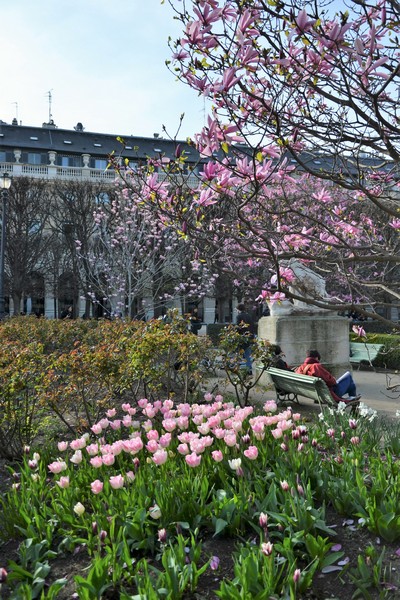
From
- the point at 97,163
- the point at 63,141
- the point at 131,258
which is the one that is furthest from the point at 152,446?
the point at 63,141

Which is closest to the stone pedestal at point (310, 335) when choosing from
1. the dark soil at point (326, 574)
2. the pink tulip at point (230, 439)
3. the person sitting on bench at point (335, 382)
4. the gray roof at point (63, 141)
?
the person sitting on bench at point (335, 382)

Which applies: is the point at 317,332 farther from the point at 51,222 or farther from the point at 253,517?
the point at 51,222

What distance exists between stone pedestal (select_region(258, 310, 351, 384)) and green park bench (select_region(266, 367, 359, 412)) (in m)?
2.28

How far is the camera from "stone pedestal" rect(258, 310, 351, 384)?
10.1 m

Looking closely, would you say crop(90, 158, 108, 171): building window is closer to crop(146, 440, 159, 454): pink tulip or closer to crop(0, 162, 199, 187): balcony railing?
crop(0, 162, 199, 187): balcony railing

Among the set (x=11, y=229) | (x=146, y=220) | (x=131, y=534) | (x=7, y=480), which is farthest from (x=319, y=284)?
(x=11, y=229)

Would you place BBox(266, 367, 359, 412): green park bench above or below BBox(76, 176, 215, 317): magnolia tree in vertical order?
below

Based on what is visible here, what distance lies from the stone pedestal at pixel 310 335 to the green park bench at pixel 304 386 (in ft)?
7.49

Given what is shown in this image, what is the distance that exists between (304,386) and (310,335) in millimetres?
3783

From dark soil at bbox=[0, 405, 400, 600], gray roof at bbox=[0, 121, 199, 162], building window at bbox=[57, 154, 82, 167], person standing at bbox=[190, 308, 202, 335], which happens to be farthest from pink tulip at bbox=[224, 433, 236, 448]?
building window at bbox=[57, 154, 82, 167]

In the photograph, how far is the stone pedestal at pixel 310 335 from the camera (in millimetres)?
10141

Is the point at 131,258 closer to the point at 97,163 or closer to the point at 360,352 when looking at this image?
the point at 360,352

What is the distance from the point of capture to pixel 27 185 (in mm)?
33125

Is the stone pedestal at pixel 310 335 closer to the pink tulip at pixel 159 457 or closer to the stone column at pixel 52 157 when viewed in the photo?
the pink tulip at pixel 159 457
